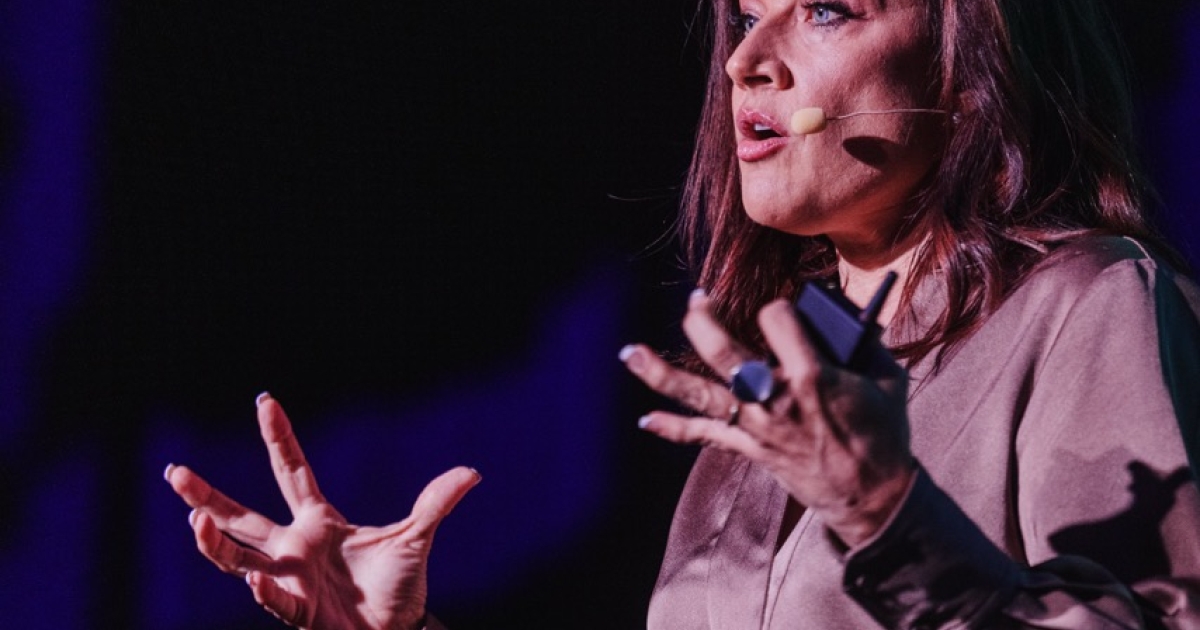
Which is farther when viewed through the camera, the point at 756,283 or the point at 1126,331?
the point at 756,283

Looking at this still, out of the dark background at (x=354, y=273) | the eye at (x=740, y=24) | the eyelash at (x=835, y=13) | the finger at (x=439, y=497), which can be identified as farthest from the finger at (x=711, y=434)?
the dark background at (x=354, y=273)

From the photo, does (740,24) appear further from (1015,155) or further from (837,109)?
(1015,155)

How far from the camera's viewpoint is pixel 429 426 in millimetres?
2564

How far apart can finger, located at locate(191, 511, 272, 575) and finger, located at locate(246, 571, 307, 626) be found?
2 centimetres

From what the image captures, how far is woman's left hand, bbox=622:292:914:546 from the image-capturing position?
0.91 metres

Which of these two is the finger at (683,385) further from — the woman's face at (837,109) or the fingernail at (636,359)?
the woman's face at (837,109)

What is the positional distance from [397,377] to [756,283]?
0.92 metres

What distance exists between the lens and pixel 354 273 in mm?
2459

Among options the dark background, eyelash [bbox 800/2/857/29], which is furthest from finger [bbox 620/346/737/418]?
the dark background

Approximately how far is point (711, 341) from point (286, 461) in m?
0.79

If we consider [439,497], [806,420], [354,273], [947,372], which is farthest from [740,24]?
[806,420]

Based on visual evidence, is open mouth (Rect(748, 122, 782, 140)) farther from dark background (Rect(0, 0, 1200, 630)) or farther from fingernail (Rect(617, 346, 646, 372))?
fingernail (Rect(617, 346, 646, 372))

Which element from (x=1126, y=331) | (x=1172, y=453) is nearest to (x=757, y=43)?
(x=1126, y=331)

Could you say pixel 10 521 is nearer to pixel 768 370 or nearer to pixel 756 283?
pixel 756 283
